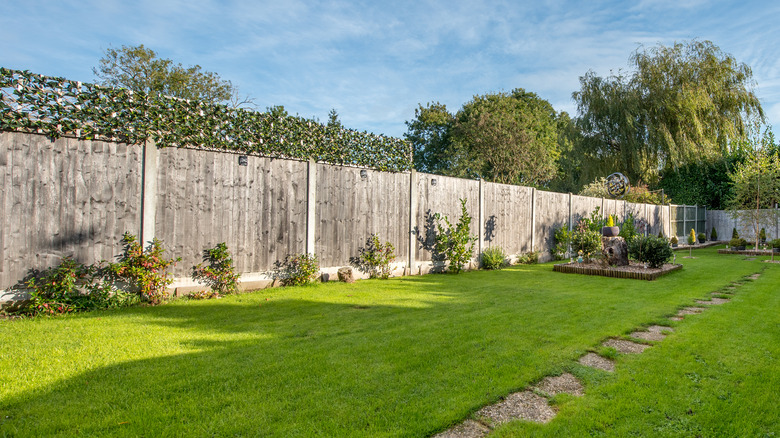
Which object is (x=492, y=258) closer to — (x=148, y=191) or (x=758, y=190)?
(x=148, y=191)

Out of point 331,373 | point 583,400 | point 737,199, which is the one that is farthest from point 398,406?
point 737,199

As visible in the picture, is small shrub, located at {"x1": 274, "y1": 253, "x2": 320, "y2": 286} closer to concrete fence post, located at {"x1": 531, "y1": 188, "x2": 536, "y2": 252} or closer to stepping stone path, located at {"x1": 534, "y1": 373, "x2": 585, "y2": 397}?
stepping stone path, located at {"x1": 534, "y1": 373, "x2": 585, "y2": 397}

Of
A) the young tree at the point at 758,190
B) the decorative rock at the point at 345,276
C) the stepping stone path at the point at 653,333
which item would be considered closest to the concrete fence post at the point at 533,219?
the decorative rock at the point at 345,276

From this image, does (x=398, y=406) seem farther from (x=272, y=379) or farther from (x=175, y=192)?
(x=175, y=192)

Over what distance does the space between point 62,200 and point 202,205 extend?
155 centimetres

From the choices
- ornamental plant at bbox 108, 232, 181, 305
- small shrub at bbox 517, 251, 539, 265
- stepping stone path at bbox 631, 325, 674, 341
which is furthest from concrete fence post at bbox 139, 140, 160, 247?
small shrub at bbox 517, 251, 539, 265

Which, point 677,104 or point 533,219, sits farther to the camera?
point 677,104

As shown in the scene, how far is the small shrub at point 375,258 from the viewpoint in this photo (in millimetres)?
7285

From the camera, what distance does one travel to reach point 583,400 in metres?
2.46

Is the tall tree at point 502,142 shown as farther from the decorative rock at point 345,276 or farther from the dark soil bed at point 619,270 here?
the decorative rock at point 345,276

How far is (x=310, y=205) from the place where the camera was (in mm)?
6637

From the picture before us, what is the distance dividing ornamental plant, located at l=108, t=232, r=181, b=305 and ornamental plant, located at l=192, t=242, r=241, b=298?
1.58 ft

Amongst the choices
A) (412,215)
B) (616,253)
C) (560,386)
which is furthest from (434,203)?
(560,386)

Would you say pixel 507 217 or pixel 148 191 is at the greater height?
pixel 148 191
